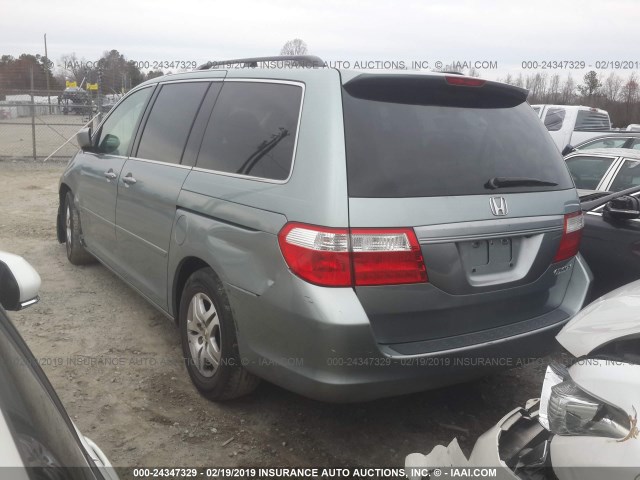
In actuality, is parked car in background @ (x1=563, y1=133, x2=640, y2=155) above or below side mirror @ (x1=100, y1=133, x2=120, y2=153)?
above

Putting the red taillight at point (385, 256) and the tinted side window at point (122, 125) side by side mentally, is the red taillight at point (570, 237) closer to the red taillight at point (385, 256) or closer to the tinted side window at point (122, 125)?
the red taillight at point (385, 256)

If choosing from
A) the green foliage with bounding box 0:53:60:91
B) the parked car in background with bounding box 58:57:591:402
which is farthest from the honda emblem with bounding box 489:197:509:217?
the green foliage with bounding box 0:53:60:91

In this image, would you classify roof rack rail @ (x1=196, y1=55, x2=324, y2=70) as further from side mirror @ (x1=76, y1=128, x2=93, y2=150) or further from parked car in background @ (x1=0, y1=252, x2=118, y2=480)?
parked car in background @ (x1=0, y1=252, x2=118, y2=480)

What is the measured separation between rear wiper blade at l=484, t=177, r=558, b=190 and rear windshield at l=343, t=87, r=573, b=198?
0.02m

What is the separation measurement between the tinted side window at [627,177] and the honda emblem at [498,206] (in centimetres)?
348

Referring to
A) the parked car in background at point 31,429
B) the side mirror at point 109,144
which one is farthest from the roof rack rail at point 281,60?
the parked car in background at point 31,429

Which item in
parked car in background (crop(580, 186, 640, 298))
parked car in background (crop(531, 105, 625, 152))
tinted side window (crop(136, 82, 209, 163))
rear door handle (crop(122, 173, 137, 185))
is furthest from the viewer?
parked car in background (crop(531, 105, 625, 152))

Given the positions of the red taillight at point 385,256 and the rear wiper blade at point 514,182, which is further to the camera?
the rear wiper blade at point 514,182

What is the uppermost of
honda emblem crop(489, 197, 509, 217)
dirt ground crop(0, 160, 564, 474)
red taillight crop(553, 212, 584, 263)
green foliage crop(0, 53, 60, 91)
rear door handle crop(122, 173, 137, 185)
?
green foliage crop(0, 53, 60, 91)

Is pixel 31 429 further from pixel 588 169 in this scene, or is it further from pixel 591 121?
pixel 591 121

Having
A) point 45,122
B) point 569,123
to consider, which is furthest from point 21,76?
point 569,123

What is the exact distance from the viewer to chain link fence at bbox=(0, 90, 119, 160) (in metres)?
14.8

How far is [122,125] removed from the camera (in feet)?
15.1

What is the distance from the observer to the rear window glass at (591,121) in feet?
45.0
